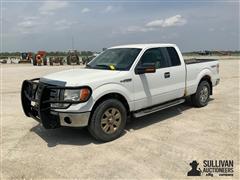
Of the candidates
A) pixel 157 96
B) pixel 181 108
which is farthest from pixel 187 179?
pixel 181 108

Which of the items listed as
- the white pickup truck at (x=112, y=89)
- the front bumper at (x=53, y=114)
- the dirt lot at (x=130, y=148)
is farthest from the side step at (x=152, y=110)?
the front bumper at (x=53, y=114)

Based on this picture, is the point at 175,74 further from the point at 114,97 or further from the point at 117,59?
the point at 114,97

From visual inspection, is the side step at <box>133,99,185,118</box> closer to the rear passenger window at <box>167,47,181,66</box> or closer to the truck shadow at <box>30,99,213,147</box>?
the truck shadow at <box>30,99,213,147</box>

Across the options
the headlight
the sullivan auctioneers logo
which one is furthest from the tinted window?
the sullivan auctioneers logo

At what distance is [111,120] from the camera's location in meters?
4.92

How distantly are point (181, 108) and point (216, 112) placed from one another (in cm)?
96

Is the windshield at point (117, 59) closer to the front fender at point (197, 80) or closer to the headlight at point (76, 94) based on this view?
the headlight at point (76, 94)

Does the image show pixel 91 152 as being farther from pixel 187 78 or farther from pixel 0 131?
pixel 187 78

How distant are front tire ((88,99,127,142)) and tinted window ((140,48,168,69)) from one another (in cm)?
123

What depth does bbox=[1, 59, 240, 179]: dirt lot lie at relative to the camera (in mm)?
3774

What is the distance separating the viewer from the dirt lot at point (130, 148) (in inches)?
149

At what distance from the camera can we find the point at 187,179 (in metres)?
3.49

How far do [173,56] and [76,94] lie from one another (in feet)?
9.68

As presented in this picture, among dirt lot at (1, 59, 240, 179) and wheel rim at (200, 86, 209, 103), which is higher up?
wheel rim at (200, 86, 209, 103)
